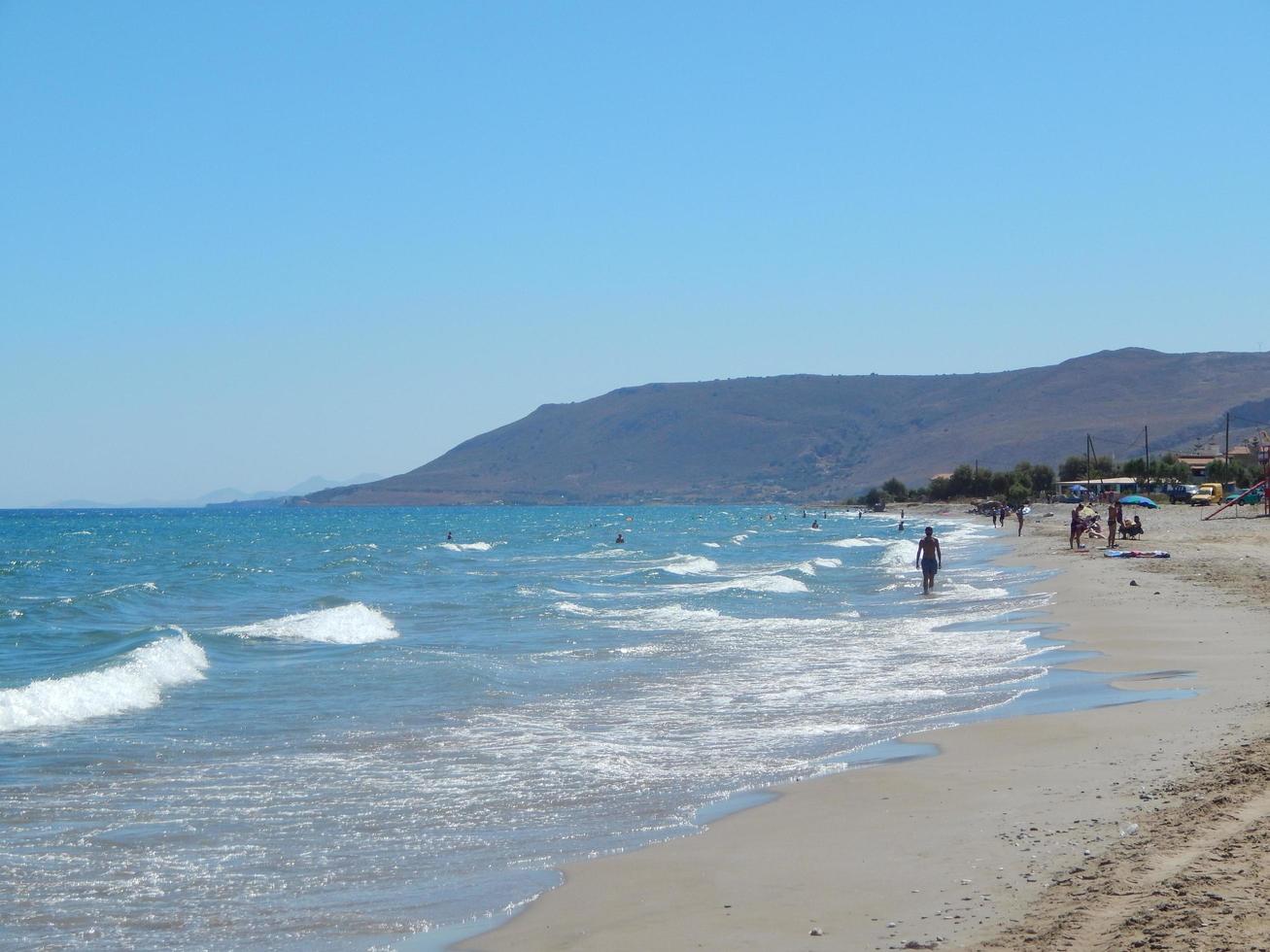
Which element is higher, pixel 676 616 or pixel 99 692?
pixel 99 692

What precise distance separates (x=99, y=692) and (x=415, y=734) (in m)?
4.28

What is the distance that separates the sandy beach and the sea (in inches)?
20.3

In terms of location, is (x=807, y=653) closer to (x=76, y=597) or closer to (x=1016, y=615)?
(x=1016, y=615)

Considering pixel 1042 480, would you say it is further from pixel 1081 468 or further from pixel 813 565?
pixel 813 565

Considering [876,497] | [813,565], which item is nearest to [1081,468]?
[876,497]

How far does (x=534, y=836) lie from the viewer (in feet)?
24.6

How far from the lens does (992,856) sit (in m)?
6.07

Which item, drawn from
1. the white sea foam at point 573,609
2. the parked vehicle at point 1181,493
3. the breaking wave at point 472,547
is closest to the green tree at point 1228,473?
the parked vehicle at point 1181,493

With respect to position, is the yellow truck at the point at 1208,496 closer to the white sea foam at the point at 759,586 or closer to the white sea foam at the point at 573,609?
the white sea foam at the point at 759,586

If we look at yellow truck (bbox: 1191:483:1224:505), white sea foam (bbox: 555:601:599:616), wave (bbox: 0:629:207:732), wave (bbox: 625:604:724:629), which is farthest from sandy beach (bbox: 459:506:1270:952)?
yellow truck (bbox: 1191:483:1224:505)

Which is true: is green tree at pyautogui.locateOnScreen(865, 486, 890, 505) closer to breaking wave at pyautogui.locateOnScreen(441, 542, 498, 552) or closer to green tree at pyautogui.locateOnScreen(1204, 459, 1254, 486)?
green tree at pyautogui.locateOnScreen(1204, 459, 1254, 486)

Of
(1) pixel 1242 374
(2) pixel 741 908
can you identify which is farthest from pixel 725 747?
A: (1) pixel 1242 374

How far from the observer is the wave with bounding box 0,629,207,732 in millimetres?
11961

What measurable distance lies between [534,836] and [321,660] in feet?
32.9
